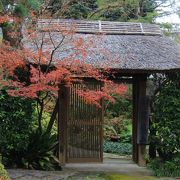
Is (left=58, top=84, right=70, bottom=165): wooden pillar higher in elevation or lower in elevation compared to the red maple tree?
lower

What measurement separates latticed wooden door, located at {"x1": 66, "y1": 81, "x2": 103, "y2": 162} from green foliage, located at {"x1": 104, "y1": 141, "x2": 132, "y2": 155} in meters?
3.37

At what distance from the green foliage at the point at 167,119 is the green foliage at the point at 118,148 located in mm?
4172

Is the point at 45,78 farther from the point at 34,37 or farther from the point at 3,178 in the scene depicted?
the point at 3,178

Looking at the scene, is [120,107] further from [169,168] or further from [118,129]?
[169,168]

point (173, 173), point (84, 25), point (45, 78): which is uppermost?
point (84, 25)

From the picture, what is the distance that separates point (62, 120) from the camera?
10.2m

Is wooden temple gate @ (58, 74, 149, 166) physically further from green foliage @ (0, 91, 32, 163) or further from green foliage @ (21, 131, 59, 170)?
green foliage @ (0, 91, 32, 163)

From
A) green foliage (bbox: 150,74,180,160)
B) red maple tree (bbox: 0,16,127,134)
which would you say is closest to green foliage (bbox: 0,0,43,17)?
red maple tree (bbox: 0,16,127,134)

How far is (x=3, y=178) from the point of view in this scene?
196 inches

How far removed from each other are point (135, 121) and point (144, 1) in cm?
1034

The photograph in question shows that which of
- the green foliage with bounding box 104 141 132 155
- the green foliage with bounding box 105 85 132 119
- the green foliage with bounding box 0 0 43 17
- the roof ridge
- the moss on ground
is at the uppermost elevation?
the roof ridge

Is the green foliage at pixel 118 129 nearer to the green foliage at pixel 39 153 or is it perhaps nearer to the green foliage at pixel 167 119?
the green foliage at pixel 167 119

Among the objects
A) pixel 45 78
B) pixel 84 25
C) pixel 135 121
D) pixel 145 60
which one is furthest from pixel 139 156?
pixel 84 25

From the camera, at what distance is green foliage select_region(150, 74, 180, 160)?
9234mm
